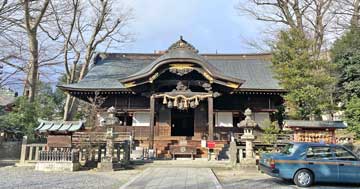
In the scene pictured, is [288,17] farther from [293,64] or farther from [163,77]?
[163,77]

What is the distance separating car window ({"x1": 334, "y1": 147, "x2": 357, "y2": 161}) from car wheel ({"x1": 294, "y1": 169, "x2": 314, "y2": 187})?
976 mm

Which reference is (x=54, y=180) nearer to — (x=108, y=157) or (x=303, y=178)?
(x=108, y=157)

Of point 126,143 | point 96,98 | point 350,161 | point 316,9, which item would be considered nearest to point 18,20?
point 96,98

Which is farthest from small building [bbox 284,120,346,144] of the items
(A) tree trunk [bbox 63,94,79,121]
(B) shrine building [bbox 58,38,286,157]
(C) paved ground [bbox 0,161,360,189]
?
(A) tree trunk [bbox 63,94,79,121]

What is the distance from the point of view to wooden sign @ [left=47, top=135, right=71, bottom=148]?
40.4ft

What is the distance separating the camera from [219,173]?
11906mm

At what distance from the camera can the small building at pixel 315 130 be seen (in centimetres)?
1355

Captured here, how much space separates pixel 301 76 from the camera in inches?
637

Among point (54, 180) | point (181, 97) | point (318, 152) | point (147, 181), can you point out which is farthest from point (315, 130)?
point (54, 180)

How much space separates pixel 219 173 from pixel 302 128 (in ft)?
15.3

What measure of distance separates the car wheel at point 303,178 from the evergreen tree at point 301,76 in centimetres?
687

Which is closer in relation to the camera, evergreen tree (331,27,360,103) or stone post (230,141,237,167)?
stone post (230,141,237,167)

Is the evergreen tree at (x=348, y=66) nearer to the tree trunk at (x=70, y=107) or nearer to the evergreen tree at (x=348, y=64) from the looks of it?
the evergreen tree at (x=348, y=64)

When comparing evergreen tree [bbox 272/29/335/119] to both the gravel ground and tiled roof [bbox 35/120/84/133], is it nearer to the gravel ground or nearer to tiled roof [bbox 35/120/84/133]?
the gravel ground
